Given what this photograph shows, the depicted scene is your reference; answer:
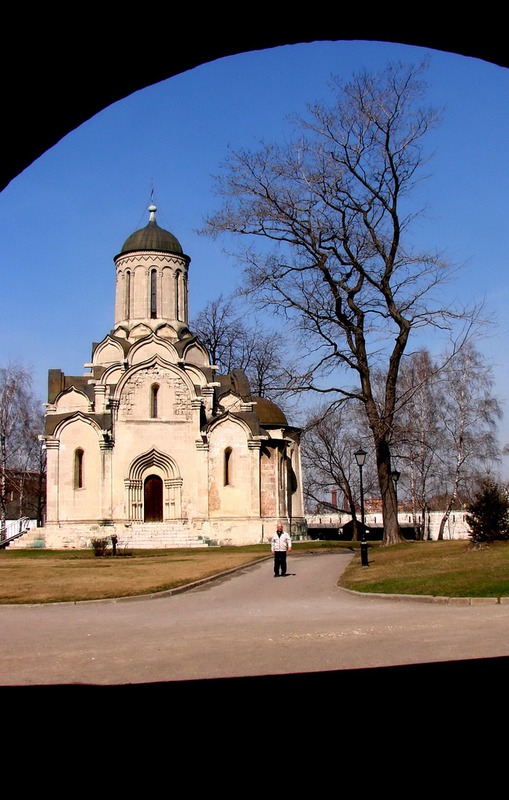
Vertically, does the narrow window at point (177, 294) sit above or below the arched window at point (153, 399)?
above

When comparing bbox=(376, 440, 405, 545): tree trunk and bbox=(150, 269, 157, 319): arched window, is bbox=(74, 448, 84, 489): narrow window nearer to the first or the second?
bbox=(150, 269, 157, 319): arched window

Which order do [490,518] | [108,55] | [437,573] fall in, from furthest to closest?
[490,518] → [437,573] → [108,55]

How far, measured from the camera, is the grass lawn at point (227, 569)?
17.2 metres

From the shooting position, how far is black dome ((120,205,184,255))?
51.7 m

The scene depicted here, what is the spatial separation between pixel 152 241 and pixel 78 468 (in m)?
14.4

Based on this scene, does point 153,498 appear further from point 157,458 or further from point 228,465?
point 228,465

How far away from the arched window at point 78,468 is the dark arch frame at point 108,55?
138 feet

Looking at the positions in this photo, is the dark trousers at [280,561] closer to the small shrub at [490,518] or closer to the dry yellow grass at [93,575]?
the dry yellow grass at [93,575]

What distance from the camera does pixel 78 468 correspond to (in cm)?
4594

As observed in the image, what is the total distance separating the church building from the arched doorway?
0.05 meters

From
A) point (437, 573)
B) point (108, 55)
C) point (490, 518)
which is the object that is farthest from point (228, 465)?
point (108, 55)

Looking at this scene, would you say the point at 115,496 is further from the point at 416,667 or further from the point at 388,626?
the point at 416,667

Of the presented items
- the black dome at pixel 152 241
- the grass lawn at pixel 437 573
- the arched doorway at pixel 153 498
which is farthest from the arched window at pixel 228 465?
the grass lawn at pixel 437 573

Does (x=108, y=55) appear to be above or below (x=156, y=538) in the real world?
above
